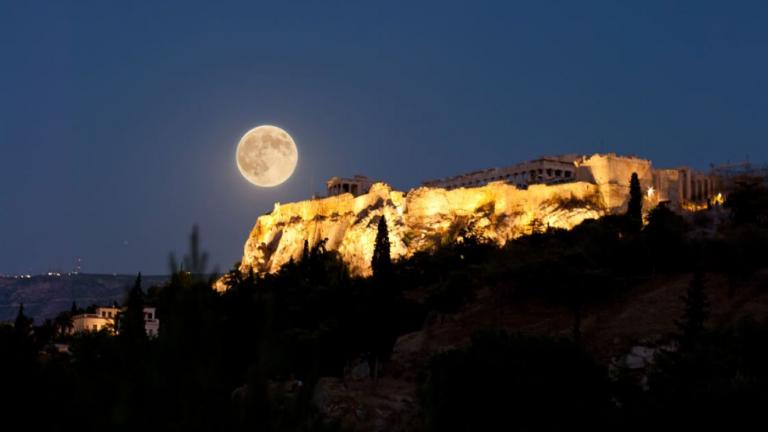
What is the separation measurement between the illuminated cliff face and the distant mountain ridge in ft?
152

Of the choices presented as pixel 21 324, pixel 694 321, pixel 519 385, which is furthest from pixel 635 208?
pixel 21 324

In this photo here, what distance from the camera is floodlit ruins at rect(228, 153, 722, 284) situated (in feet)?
174

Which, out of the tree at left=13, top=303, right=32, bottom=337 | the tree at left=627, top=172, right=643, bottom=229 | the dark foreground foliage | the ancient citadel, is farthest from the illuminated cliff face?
the tree at left=13, top=303, right=32, bottom=337

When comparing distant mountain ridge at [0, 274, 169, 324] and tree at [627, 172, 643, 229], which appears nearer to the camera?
tree at [627, 172, 643, 229]

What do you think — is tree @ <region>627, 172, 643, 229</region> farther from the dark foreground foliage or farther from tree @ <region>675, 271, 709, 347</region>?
tree @ <region>675, 271, 709, 347</region>

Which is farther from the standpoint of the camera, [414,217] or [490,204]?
[414,217]

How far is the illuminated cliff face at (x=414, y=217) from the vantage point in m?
52.7

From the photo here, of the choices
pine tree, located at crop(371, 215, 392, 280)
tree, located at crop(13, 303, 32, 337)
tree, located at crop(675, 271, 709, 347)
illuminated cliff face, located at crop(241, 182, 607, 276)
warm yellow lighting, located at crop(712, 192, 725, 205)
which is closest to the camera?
tree, located at crop(13, 303, 32, 337)

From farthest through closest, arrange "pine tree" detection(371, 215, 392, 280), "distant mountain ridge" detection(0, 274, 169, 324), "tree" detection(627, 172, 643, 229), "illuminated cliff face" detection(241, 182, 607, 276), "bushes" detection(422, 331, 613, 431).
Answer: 1. "distant mountain ridge" detection(0, 274, 169, 324)
2. "illuminated cliff face" detection(241, 182, 607, 276)
3. "tree" detection(627, 172, 643, 229)
4. "pine tree" detection(371, 215, 392, 280)
5. "bushes" detection(422, 331, 613, 431)

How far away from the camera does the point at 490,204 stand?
5709 cm

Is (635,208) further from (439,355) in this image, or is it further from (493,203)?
(439,355)

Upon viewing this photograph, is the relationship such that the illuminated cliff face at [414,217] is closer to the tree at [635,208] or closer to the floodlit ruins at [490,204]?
the floodlit ruins at [490,204]

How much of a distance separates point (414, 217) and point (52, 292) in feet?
258

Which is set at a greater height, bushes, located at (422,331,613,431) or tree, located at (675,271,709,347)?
tree, located at (675,271,709,347)
